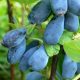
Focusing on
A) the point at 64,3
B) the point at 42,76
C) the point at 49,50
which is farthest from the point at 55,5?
the point at 42,76

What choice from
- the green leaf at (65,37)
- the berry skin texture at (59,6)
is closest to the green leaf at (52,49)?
the green leaf at (65,37)

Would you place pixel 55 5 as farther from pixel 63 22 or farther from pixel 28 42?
pixel 28 42

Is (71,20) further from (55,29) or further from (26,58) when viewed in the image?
(26,58)

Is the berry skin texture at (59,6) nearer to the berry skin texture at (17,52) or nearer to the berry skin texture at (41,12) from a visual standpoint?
the berry skin texture at (41,12)

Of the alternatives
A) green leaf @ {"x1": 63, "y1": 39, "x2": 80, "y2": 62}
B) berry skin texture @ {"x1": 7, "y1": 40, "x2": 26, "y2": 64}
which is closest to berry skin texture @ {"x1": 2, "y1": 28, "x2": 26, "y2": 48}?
berry skin texture @ {"x1": 7, "y1": 40, "x2": 26, "y2": 64}

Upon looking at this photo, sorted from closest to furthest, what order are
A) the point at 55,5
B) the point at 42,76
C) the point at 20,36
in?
the point at 55,5, the point at 20,36, the point at 42,76
